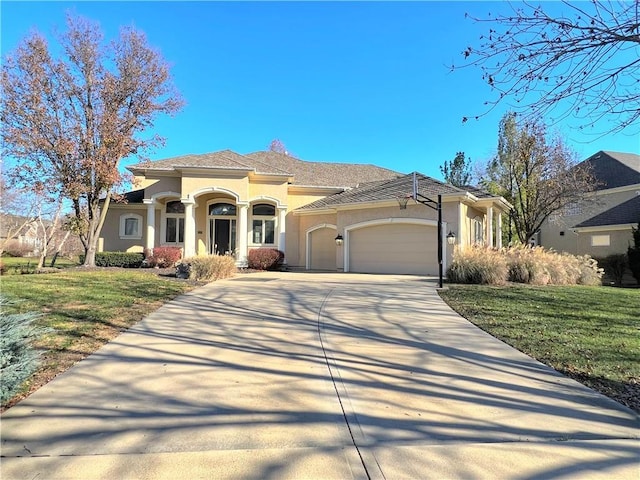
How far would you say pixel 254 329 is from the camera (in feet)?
20.9

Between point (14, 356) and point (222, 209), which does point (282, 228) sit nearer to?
point (222, 209)

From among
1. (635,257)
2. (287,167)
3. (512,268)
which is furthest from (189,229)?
(635,257)

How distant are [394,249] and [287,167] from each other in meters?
9.80

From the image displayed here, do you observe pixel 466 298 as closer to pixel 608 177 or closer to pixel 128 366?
pixel 128 366

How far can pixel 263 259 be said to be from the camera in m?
18.5

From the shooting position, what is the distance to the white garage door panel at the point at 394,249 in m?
16.4

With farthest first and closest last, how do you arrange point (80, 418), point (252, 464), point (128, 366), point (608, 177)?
point (608, 177) → point (128, 366) → point (80, 418) → point (252, 464)

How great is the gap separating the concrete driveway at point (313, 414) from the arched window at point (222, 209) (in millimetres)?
15301

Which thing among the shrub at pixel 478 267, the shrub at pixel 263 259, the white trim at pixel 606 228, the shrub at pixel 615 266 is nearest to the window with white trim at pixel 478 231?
the shrub at pixel 478 267

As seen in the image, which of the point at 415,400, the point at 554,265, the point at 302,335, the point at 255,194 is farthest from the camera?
the point at 255,194

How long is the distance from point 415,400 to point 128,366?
333cm

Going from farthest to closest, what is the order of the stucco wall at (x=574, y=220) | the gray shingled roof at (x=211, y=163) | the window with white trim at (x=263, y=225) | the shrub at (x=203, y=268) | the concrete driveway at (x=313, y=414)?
Answer: the stucco wall at (x=574, y=220) < the window with white trim at (x=263, y=225) < the gray shingled roof at (x=211, y=163) < the shrub at (x=203, y=268) < the concrete driveway at (x=313, y=414)

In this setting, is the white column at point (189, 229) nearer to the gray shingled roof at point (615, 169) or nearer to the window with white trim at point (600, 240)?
the window with white trim at point (600, 240)

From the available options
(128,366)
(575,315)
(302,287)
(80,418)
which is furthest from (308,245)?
(80,418)
